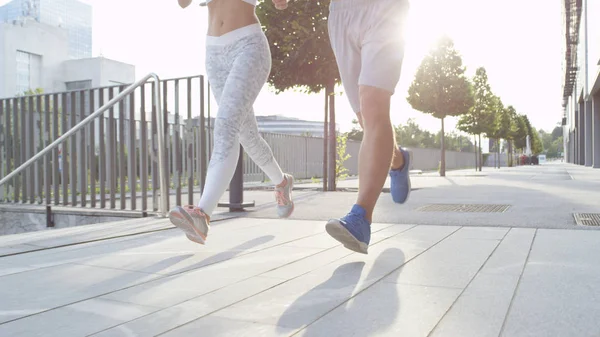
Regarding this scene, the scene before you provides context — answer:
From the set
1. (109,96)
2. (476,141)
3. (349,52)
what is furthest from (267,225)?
(476,141)

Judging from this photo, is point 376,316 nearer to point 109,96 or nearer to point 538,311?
point 538,311

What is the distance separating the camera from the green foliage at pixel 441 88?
1980 cm

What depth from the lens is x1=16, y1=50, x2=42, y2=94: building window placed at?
200ft

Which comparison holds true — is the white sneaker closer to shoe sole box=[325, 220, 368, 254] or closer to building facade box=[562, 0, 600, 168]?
shoe sole box=[325, 220, 368, 254]

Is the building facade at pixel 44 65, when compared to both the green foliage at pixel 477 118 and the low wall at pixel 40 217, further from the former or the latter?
the low wall at pixel 40 217

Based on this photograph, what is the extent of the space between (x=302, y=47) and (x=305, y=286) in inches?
283

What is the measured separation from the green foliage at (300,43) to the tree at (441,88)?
Answer: 1139cm

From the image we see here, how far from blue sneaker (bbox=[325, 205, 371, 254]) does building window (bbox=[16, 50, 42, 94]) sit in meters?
65.6

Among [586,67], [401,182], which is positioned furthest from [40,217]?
[586,67]

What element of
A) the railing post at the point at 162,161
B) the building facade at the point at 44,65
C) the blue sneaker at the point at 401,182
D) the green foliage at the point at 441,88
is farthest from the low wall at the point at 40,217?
the building facade at the point at 44,65

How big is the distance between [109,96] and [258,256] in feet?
10.5

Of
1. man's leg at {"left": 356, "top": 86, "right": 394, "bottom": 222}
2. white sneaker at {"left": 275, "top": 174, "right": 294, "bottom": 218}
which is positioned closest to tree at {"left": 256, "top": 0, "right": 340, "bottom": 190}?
white sneaker at {"left": 275, "top": 174, "right": 294, "bottom": 218}

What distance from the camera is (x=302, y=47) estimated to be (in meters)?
8.66

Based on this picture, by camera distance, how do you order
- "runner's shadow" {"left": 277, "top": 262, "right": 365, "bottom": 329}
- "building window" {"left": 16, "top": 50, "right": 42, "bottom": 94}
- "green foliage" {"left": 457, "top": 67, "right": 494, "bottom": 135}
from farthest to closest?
"building window" {"left": 16, "top": 50, "right": 42, "bottom": 94}, "green foliage" {"left": 457, "top": 67, "right": 494, "bottom": 135}, "runner's shadow" {"left": 277, "top": 262, "right": 365, "bottom": 329}
